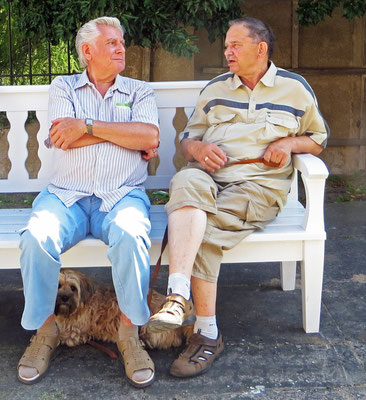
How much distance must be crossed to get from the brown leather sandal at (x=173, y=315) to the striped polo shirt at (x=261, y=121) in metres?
0.82

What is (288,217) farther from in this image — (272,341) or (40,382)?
(40,382)

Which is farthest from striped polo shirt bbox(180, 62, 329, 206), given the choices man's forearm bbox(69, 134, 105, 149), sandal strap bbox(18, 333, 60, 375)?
sandal strap bbox(18, 333, 60, 375)

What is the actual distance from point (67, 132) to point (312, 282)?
4.89 ft

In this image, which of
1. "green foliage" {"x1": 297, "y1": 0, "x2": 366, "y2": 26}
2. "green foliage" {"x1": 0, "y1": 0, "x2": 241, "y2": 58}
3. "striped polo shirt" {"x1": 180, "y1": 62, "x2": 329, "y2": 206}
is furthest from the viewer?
"green foliage" {"x1": 297, "y1": 0, "x2": 366, "y2": 26}

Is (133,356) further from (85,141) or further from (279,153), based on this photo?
A: (279,153)

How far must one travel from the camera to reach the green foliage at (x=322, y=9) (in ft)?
18.4

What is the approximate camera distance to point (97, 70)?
3506 millimetres

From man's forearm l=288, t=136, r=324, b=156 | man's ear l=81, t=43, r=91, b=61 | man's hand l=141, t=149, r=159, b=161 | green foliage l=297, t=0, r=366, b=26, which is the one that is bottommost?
man's hand l=141, t=149, r=159, b=161

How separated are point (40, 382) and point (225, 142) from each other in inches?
61.5

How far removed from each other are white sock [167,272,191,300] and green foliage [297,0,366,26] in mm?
3636

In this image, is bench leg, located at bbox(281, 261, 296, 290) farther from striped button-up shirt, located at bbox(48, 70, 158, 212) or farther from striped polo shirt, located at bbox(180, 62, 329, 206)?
striped button-up shirt, located at bbox(48, 70, 158, 212)

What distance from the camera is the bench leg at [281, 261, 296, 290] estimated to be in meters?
3.93

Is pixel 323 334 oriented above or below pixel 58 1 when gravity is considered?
below

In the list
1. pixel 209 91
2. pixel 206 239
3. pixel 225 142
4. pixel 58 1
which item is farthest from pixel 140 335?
pixel 58 1
